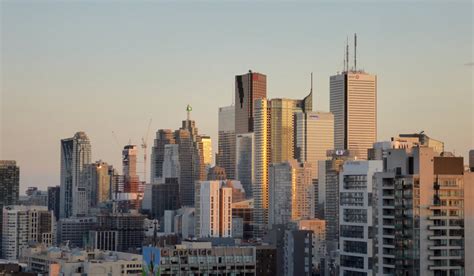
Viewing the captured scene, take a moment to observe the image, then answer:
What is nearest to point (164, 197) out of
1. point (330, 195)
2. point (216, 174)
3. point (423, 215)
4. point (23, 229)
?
point (216, 174)

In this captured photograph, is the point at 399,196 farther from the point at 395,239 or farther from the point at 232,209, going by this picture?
the point at 232,209

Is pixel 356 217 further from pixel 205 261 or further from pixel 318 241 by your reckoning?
pixel 318 241

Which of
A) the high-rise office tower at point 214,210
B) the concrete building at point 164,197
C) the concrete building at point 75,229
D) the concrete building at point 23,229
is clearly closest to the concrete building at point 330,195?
the high-rise office tower at point 214,210

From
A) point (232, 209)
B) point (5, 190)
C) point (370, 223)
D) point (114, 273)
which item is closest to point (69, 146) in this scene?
point (5, 190)

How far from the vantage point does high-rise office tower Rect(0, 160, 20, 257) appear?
481ft

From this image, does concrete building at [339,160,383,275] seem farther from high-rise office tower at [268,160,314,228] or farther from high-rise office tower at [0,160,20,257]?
high-rise office tower at [0,160,20,257]

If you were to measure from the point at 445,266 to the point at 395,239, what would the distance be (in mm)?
2096

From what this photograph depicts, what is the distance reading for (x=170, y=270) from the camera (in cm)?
5872

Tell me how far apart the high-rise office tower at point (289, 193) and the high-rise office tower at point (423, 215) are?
9263cm

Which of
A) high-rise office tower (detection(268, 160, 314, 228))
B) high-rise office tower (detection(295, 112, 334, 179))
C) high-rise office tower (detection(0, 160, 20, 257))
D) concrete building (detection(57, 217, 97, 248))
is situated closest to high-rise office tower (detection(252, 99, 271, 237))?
high-rise office tower (detection(268, 160, 314, 228))

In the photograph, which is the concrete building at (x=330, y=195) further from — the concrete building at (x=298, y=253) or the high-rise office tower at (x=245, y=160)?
the high-rise office tower at (x=245, y=160)

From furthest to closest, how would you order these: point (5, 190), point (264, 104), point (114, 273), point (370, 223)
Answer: point (264, 104)
point (5, 190)
point (114, 273)
point (370, 223)

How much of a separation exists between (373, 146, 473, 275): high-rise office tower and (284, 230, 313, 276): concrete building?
36391mm

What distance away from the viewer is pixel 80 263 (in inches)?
3081
